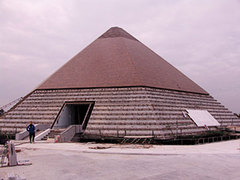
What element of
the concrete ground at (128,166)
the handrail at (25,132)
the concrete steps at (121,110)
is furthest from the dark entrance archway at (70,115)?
the concrete ground at (128,166)

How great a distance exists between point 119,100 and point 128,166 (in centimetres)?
1236

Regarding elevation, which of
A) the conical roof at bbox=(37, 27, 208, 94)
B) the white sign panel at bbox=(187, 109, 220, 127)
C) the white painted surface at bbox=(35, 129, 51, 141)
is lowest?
the white painted surface at bbox=(35, 129, 51, 141)

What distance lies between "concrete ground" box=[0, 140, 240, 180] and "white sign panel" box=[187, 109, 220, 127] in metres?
10.1

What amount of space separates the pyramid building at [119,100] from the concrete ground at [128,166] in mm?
6151

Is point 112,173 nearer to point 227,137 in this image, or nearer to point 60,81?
point 227,137

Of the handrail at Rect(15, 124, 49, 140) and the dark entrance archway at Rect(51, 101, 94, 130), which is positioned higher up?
the dark entrance archway at Rect(51, 101, 94, 130)

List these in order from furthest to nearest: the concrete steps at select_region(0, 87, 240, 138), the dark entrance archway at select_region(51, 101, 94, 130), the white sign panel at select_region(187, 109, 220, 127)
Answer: the white sign panel at select_region(187, 109, 220, 127)
the dark entrance archway at select_region(51, 101, 94, 130)
the concrete steps at select_region(0, 87, 240, 138)

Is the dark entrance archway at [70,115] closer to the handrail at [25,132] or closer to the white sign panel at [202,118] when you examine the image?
the handrail at [25,132]

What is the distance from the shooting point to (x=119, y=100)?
74.8ft

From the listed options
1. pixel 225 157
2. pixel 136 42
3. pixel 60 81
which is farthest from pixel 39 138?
pixel 136 42

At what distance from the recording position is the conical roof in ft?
82.9

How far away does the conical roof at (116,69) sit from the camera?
25.3 metres

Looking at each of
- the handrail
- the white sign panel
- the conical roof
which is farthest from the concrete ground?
the conical roof

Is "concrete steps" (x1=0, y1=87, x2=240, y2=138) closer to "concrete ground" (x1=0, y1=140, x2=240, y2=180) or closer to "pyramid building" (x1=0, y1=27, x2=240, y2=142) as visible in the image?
"pyramid building" (x1=0, y1=27, x2=240, y2=142)
